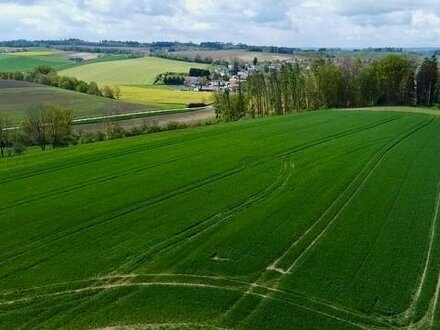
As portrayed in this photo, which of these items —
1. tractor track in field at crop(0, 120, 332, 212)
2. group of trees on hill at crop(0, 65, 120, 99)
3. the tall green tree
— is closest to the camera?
tractor track in field at crop(0, 120, 332, 212)

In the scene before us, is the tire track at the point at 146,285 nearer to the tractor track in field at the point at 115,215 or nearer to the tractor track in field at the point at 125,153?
the tractor track in field at the point at 115,215

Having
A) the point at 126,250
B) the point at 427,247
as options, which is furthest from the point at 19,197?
the point at 427,247

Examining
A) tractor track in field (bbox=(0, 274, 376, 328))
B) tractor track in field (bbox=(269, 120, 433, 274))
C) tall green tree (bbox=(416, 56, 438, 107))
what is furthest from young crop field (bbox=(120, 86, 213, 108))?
tractor track in field (bbox=(0, 274, 376, 328))

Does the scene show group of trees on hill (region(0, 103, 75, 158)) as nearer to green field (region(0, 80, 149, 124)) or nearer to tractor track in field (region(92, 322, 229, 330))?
green field (region(0, 80, 149, 124))

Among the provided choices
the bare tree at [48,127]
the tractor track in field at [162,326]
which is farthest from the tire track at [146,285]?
the bare tree at [48,127]

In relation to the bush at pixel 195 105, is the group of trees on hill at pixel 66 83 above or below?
above

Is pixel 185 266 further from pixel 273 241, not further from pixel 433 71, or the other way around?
pixel 433 71
